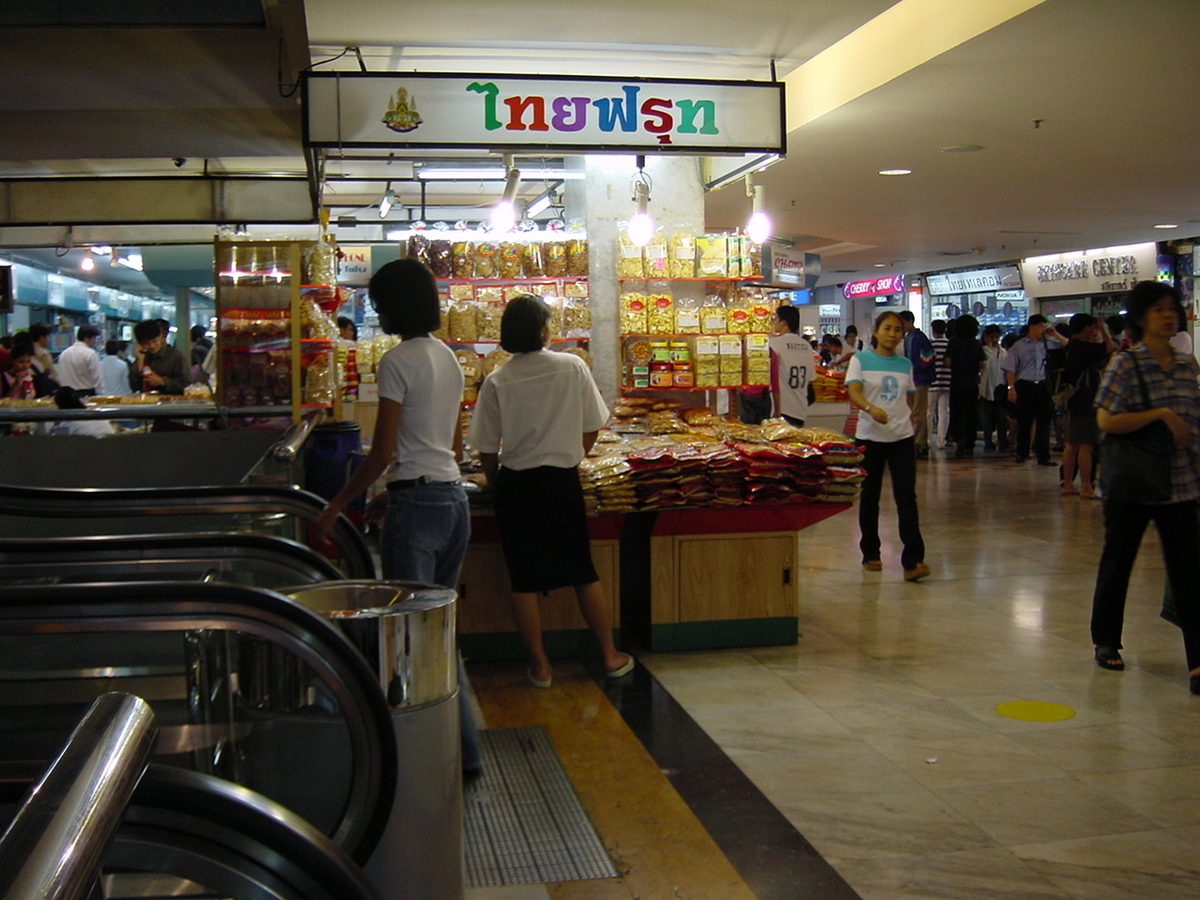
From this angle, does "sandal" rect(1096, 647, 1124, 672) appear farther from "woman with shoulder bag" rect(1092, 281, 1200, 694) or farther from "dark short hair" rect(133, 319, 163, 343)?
"dark short hair" rect(133, 319, 163, 343)

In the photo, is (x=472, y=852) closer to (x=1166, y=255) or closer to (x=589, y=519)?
(x=589, y=519)

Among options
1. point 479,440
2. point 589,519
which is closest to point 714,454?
point 589,519

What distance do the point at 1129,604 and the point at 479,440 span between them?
12.3 ft

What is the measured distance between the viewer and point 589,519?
4945 mm

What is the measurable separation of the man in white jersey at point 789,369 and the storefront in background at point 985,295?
41.3 feet

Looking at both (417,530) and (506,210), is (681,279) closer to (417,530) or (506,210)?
(506,210)

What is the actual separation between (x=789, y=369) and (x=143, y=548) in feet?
23.0

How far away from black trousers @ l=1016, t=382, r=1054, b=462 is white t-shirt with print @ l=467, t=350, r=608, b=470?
10.1m

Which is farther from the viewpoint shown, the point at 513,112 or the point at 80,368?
the point at 80,368

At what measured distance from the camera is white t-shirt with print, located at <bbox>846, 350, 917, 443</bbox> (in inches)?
253

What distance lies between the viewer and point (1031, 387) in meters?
13.1

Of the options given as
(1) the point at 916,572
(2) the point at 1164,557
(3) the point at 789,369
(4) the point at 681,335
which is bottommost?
(1) the point at 916,572

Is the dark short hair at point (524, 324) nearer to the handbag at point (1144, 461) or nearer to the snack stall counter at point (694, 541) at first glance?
the snack stall counter at point (694, 541)

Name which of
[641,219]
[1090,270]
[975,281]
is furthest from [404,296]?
[975,281]
